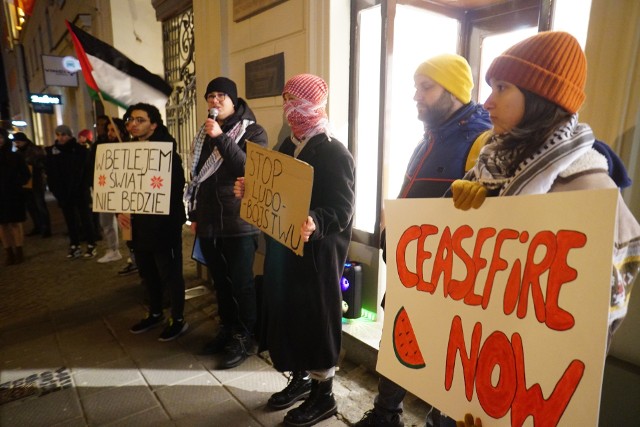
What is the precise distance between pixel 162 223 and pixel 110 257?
11.2 feet

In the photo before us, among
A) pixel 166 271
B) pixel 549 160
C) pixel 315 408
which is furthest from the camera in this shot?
pixel 166 271

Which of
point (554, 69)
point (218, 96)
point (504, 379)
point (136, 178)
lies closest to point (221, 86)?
point (218, 96)

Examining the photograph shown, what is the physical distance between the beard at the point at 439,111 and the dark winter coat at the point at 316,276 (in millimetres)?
519

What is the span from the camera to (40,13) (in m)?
15.2

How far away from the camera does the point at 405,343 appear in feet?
4.74

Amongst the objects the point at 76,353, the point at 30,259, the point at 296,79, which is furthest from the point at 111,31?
the point at 296,79

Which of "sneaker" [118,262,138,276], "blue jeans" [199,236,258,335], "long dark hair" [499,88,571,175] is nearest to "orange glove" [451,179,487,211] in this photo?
"long dark hair" [499,88,571,175]

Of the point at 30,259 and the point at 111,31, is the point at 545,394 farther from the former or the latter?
the point at 111,31

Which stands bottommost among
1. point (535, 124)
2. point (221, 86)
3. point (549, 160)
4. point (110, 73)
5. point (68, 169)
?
point (68, 169)

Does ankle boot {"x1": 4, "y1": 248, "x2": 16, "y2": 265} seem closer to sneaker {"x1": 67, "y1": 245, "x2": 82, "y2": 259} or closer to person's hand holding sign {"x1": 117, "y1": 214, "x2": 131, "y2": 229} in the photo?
sneaker {"x1": 67, "y1": 245, "x2": 82, "y2": 259}

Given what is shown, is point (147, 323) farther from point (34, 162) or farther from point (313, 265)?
point (34, 162)

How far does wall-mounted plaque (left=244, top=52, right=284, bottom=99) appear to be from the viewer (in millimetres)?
3648

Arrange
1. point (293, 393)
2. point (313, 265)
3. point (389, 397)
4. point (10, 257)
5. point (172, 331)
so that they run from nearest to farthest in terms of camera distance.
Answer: point (389, 397) < point (313, 265) < point (293, 393) < point (172, 331) < point (10, 257)

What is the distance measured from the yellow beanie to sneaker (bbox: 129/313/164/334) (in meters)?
3.38
